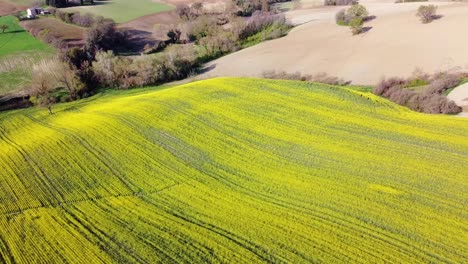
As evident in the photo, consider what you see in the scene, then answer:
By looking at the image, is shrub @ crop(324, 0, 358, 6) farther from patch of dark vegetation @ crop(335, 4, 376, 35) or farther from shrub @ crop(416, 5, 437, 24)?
shrub @ crop(416, 5, 437, 24)

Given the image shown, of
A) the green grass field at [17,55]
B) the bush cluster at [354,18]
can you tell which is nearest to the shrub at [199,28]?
the bush cluster at [354,18]

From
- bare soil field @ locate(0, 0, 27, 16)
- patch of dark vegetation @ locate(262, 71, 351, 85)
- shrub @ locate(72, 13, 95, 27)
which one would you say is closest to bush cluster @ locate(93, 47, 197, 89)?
patch of dark vegetation @ locate(262, 71, 351, 85)

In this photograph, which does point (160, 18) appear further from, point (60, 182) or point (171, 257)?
point (171, 257)

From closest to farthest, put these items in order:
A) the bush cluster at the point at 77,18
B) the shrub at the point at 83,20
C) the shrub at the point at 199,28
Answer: the shrub at the point at 199,28
the shrub at the point at 83,20
the bush cluster at the point at 77,18

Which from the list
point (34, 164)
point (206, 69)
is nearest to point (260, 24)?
point (206, 69)

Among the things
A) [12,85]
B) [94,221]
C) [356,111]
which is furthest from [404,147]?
[12,85]

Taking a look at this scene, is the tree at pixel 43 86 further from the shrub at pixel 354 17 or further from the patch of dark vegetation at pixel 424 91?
the shrub at pixel 354 17

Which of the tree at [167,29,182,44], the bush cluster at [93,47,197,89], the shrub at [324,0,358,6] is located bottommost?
the bush cluster at [93,47,197,89]

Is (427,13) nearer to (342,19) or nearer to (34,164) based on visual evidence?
(342,19)
